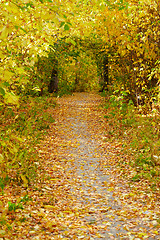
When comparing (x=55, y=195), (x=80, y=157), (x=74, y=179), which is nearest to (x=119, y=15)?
(x=80, y=157)

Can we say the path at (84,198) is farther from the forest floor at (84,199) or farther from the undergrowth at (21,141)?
the undergrowth at (21,141)

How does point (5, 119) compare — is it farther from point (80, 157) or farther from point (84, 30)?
point (84, 30)

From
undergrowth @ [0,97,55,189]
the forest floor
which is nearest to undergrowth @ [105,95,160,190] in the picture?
the forest floor

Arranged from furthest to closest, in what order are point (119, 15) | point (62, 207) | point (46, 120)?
1. point (46, 120)
2. point (119, 15)
3. point (62, 207)

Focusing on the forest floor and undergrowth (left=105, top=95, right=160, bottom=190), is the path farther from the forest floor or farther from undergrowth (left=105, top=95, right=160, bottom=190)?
undergrowth (left=105, top=95, right=160, bottom=190)

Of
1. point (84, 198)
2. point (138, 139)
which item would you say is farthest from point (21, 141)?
point (138, 139)

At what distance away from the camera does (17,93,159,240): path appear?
4523mm

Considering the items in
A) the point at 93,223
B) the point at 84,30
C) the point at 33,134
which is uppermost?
the point at 84,30

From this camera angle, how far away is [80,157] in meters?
8.36

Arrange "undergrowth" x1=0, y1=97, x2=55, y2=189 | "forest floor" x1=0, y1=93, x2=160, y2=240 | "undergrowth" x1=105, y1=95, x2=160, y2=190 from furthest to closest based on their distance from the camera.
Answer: "undergrowth" x1=105, y1=95, x2=160, y2=190 < "forest floor" x1=0, y1=93, x2=160, y2=240 < "undergrowth" x1=0, y1=97, x2=55, y2=189

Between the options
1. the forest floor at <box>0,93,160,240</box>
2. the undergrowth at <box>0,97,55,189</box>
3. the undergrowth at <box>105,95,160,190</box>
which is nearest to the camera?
the undergrowth at <box>0,97,55,189</box>

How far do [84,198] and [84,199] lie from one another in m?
0.05

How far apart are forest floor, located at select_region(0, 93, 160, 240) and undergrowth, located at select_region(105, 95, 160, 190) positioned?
0.27 m

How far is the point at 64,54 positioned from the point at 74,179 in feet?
36.0
